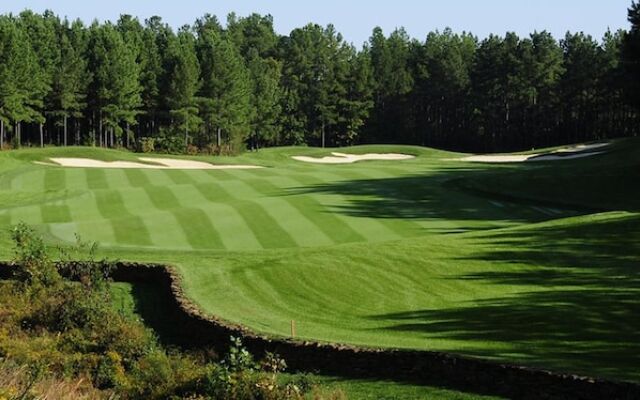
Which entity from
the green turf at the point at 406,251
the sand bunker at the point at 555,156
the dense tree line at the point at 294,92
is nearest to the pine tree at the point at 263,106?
the dense tree line at the point at 294,92

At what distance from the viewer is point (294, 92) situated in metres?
121

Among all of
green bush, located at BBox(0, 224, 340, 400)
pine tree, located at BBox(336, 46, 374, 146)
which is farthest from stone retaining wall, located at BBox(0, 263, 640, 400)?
pine tree, located at BBox(336, 46, 374, 146)

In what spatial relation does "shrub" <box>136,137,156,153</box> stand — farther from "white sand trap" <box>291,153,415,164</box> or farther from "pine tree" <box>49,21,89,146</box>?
"white sand trap" <box>291,153,415,164</box>

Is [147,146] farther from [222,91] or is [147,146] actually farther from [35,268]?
[35,268]

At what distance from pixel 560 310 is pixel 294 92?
348 ft

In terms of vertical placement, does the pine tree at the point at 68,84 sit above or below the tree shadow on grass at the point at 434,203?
above

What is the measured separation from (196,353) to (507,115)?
342 ft

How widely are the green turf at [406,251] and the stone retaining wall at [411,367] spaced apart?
688 mm

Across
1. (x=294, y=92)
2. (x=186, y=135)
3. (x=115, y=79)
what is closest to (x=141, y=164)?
(x=115, y=79)

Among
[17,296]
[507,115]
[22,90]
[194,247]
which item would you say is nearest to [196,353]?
[17,296]

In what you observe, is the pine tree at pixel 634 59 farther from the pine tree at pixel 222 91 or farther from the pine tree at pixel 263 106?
the pine tree at pixel 263 106

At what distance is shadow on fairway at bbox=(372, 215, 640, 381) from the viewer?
14.6m

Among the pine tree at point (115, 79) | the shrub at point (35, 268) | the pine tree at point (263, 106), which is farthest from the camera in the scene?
the pine tree at point (263, 106)

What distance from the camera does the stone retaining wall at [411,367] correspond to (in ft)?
41.1
